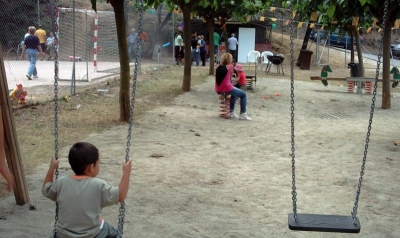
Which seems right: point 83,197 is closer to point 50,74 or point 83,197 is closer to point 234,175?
point 234,175

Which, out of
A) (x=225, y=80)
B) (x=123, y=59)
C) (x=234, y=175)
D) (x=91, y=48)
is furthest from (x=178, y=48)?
(x=234, y=175)

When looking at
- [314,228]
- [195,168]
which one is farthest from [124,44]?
[314,228]

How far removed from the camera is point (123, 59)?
1027cm

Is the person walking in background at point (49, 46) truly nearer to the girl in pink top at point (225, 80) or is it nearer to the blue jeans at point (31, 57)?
the blue jeans at point (31, 57)

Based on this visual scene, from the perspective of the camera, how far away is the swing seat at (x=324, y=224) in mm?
4195

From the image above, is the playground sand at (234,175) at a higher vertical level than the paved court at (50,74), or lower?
lower

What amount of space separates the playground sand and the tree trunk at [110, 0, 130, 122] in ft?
1.39

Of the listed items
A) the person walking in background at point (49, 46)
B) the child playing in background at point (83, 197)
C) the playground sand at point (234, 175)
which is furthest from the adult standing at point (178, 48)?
the child playing in background at point (83, 197)

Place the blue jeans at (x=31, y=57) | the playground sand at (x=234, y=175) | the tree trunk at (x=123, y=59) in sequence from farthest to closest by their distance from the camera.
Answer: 1. the blue jeans at (x=31, y=57)
2. the tree trunk at (x=123, y=59)
3. the playground sand at (x=234, y=175)

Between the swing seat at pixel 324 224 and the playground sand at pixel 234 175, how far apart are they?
0.79m

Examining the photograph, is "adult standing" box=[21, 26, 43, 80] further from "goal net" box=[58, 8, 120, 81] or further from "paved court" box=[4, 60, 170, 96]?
"goal net" box=[58, 8, 120, 81]

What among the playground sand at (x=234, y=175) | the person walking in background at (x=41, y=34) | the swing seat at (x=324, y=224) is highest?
the person walking in background at (x=41, y=34)

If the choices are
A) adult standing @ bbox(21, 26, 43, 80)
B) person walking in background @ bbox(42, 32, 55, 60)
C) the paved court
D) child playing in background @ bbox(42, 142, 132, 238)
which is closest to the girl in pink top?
the paved court

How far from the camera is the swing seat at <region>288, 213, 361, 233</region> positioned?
13.8 ft
